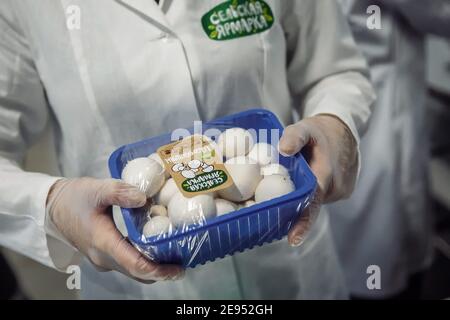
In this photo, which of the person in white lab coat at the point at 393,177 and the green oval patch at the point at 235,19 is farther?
the person in white lab coat at the point at 393,177

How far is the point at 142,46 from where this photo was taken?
556mm

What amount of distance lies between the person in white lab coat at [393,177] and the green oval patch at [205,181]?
1.75 ft

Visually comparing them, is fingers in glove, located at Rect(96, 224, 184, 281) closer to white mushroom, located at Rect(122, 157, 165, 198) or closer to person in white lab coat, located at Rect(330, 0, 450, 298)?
white mushroom, located at Rect(122, 157, 165, 198)

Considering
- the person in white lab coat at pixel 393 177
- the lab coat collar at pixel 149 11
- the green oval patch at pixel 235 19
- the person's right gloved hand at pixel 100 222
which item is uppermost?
the lab coat collar at pixel 149 11

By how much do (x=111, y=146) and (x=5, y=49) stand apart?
0.15 metres

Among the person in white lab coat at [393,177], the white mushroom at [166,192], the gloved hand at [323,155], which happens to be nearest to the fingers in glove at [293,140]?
the gloved hand at [323,155]

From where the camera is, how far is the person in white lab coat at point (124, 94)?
0.53m

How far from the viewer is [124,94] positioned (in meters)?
0.56

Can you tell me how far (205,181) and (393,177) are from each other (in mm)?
676

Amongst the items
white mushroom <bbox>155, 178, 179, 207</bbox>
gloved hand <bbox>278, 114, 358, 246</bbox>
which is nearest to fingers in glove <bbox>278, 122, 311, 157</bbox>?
gloved hand <bbox>278, 114, 358, 246</bbox>

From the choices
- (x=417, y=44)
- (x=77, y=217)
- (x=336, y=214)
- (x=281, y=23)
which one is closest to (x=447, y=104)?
(x=417, y=44)

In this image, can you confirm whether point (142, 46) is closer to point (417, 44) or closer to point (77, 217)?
point (77, 217)

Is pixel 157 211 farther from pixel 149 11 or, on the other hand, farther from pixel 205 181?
pixel 149 11

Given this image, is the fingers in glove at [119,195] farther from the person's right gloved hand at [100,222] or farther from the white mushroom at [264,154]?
the white mushroom at [264,154]
